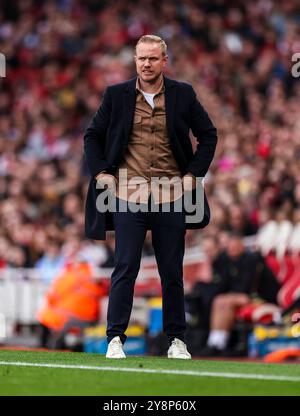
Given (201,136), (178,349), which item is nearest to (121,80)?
(201,136)

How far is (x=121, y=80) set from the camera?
22.4 metres

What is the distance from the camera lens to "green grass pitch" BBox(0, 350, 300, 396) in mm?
7121

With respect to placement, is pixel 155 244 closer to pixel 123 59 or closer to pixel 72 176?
pixel 72 176

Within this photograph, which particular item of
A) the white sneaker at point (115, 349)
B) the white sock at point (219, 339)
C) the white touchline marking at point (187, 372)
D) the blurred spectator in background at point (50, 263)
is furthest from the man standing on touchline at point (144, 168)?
the blurred spectator in background at point (50, 263)

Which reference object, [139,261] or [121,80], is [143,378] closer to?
[139,261]

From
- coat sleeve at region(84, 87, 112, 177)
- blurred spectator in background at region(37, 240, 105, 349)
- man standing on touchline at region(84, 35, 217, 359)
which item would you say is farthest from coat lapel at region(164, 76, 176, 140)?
blurred spectator in background at region(37, 240, 105, 349)

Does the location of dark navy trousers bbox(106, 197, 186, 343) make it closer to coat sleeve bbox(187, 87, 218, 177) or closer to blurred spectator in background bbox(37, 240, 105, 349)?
coat sleeve bbox(187, 87, 218, 177)

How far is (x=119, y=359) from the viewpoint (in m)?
8.84

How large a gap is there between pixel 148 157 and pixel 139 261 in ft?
2.31

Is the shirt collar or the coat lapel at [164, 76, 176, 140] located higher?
the shirt collar

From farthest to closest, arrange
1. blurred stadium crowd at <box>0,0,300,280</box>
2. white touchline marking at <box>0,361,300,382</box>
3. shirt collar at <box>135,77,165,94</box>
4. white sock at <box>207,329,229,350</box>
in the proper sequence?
blurred stadium crowd at <box>0,0,300,280</box>
white sock at <box>207,329,229,350</box>
shirt collar at <box>135,77,165,94</box>
white touchline marking at <box>0,361,300,382</box>

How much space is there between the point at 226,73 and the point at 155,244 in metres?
12.9

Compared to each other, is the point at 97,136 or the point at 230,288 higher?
the point at 97,136

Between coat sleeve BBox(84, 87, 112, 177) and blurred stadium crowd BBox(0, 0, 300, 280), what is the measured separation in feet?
21.5
